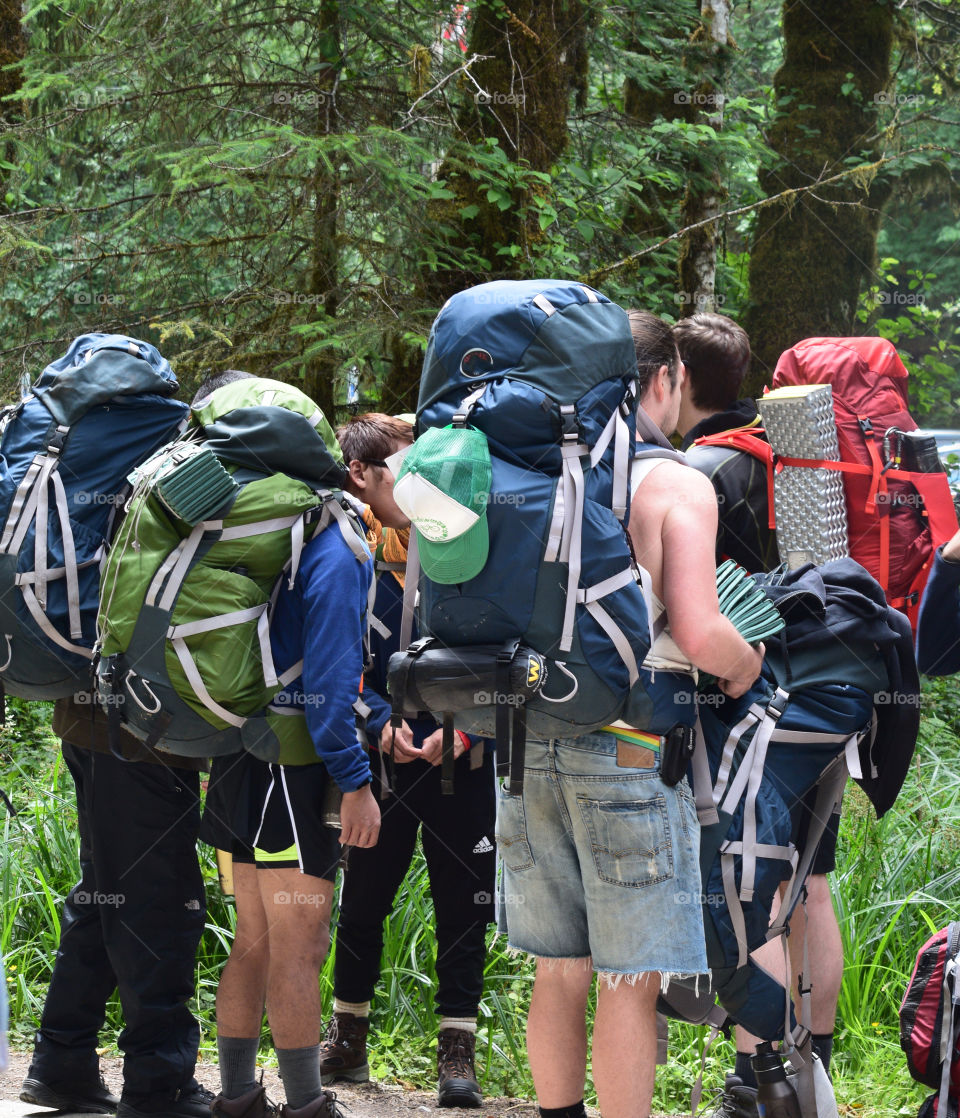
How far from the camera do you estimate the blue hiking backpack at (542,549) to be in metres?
2.39

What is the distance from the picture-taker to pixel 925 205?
19484 mm

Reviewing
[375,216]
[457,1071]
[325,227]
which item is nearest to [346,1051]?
[457,1071]

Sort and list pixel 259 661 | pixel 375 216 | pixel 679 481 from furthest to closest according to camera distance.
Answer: pixel 375 216 < pixel 259 661 < pixel 679 481

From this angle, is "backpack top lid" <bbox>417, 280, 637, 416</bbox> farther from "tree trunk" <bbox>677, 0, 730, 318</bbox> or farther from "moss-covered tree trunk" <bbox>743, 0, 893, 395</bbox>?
"moss-covered tree trunk" <bbox>743, 0, 893, 395</bbox>

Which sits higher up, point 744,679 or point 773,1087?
point 744,679

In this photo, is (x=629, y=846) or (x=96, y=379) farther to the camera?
(x=96, y=379)

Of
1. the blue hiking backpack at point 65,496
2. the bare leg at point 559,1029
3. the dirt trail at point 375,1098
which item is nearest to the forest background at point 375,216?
the dirt trail at point 375,1098

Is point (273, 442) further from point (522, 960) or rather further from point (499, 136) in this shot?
point (499, 136)

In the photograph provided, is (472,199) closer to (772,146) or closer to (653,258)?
(653,258)

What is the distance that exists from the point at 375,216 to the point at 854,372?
129 inches

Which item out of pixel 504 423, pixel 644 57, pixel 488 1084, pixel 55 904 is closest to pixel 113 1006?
pixel 55 904

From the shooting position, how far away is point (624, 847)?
2.54 m

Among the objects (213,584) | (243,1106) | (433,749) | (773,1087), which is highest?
(213,584)

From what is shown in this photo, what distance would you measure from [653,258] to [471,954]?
495 centimetres
